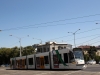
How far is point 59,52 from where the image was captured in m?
29.1

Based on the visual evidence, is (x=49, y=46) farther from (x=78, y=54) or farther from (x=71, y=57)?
(x=71, y=57)

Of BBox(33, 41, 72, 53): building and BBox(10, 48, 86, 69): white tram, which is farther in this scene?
BBox(33, 41, 72, 53): building

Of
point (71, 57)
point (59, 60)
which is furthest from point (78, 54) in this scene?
point (59, 60)

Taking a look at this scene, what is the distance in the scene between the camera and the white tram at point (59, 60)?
27.1 m

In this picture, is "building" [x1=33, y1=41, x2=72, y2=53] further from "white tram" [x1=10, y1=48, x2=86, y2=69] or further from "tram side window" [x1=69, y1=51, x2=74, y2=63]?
"tram side window" [x1=69, y1=51, x2=74, y2=63]

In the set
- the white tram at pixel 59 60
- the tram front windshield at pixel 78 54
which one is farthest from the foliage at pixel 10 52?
the tram front windshield at pixel 78 54

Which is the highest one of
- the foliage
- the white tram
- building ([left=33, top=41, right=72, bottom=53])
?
building ([left=33, top=41, right=72, bottom=53])

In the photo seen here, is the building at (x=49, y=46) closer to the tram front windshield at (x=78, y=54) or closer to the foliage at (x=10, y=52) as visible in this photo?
the foliage at (x=10, y=52)

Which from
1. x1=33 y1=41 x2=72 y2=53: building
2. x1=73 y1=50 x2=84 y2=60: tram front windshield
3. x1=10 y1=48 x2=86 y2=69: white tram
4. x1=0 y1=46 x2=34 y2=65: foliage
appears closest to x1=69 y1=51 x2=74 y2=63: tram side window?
x1=10 y1=48 x2=86 y2=69: white tram

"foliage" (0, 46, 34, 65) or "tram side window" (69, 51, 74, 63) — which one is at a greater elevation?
"foliage" (0, 46, 34, 65)

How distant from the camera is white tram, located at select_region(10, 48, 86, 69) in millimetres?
27078

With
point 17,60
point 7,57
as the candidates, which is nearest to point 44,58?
point 17,60

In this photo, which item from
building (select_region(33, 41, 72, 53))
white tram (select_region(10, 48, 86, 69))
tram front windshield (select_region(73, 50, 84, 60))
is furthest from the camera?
building (select_region(33, 41, 72, 53))

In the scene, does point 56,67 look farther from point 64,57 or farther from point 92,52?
point 92,52
